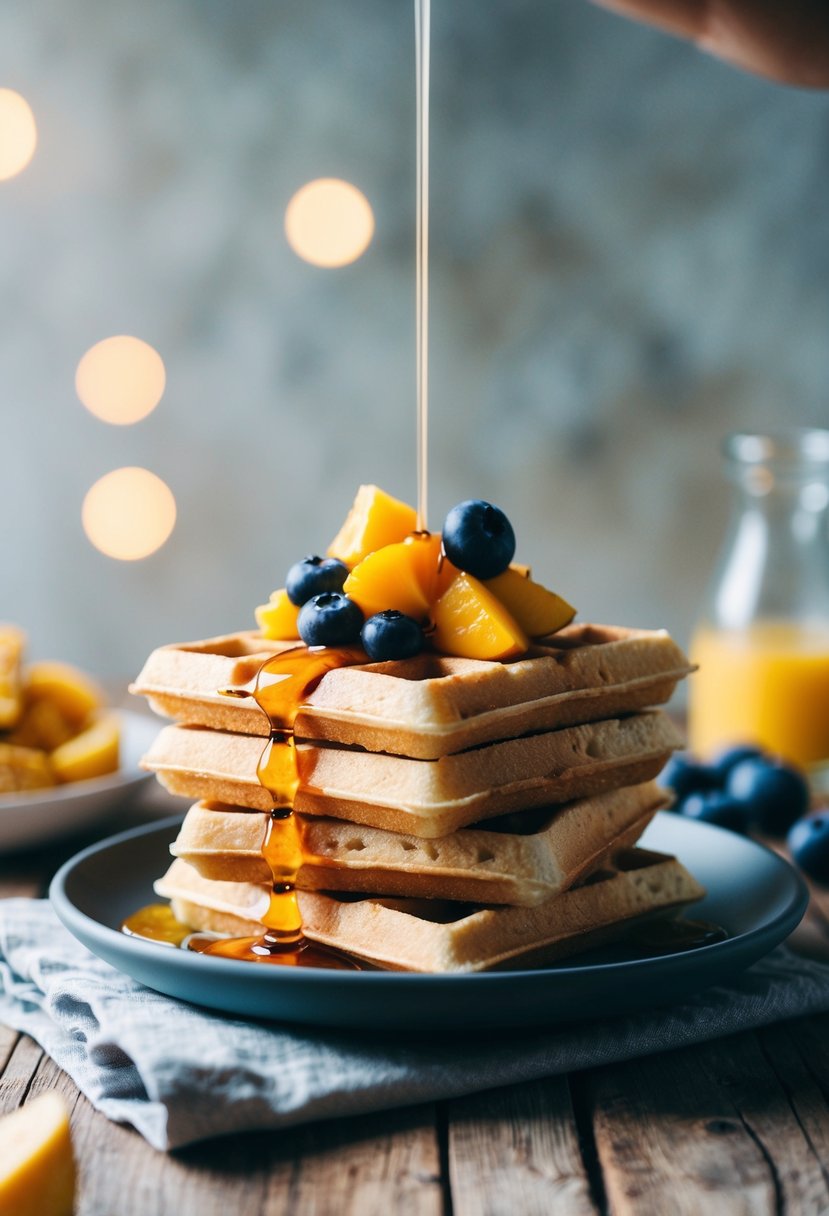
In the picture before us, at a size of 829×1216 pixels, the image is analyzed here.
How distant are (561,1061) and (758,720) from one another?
5.38 feet

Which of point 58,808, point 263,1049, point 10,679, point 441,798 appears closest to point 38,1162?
point 263,1049

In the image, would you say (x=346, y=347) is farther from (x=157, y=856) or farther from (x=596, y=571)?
(x=157, y=856)

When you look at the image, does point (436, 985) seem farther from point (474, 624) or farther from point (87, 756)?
point (87, 756)

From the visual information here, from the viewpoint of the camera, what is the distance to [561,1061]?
1265 millimetres

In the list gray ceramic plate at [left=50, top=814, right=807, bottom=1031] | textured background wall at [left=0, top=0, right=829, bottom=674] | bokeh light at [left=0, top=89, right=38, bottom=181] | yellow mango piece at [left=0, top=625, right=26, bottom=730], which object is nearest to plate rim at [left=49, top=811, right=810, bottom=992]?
gray ceramic plate at [left=50, top=814, right=807, bottom=1031]

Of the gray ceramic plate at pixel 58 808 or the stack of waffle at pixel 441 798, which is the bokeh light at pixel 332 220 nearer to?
the gray ceramic plate at pixel 58 808

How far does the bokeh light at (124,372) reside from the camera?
13.5 ft

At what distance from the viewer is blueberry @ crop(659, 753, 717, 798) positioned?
2.36 metres

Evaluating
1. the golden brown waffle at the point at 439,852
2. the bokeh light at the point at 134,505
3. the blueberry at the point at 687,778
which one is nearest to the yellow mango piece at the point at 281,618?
the golden brown waffle at the point at 439,852

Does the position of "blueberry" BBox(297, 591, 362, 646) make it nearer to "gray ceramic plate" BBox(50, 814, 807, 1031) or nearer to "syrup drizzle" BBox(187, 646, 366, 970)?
"syrup drizzle" BBox(187, 646, 366, 970)

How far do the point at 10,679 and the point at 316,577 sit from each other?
1.00 m

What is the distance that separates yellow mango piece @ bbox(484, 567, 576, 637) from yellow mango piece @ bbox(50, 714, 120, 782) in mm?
1054

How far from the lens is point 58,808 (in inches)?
81.0

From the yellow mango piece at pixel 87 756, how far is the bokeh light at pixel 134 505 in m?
1.89
